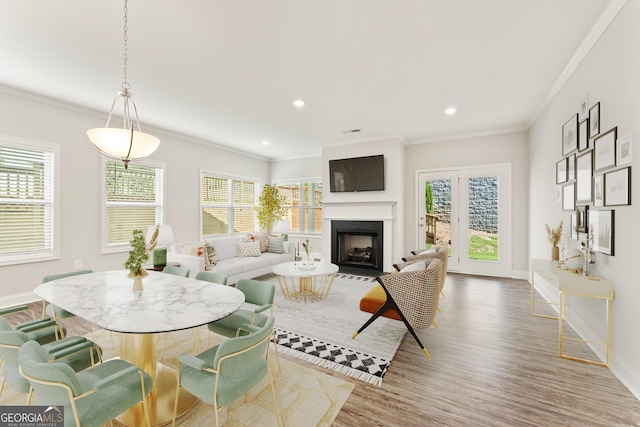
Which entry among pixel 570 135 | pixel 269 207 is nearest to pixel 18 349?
pixel 570 135

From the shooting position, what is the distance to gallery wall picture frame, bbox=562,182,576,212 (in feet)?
9.86

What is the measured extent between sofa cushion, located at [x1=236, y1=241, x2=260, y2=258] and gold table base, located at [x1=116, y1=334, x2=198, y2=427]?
122 inches

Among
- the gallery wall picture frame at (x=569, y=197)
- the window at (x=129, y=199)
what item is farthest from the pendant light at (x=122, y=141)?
the gallery wall picture frame at (x=569, y=197)

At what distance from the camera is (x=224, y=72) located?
3.11m

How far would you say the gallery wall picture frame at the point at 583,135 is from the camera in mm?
2695

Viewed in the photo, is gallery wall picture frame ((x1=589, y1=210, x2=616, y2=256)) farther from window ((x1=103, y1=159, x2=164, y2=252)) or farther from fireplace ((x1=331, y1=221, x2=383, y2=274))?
window ((x1=103, y1=159, x2=164, y2=252))

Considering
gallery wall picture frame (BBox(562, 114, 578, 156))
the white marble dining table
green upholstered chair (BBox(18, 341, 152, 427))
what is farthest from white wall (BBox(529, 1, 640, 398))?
green upholstered chair (BBox(18, 341, 152, 427))

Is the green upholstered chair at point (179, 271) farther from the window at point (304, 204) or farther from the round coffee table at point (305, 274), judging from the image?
the window at point (304, 204)

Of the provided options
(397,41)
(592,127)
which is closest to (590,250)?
(592,127)

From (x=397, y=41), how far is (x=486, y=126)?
343cm

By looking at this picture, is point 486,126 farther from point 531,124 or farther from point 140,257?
point 140,257

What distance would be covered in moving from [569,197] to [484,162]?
95.7 inches

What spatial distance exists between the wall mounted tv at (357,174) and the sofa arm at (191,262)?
3.19 metres

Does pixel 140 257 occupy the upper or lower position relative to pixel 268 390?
upper
